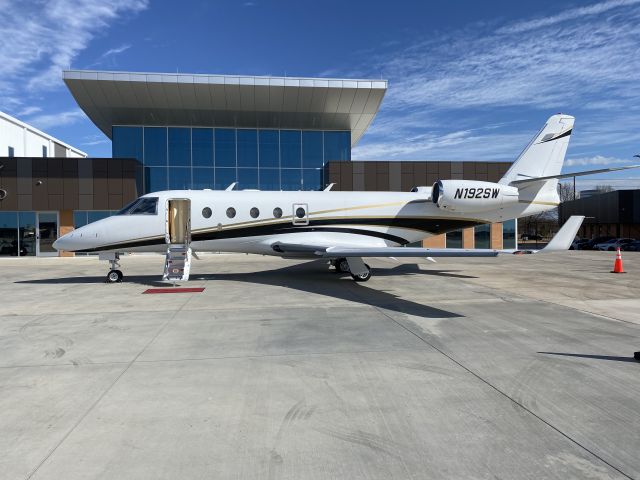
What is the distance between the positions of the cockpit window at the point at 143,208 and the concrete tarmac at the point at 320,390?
14.0 ft

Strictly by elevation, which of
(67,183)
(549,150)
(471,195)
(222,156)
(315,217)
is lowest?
(315,217)

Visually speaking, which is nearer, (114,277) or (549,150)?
(114,277)

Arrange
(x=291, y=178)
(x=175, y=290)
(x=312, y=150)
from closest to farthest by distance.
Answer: (x=175, y=290) < (x=291, y=178) < (x=312, y=150)

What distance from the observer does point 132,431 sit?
3.47 metres

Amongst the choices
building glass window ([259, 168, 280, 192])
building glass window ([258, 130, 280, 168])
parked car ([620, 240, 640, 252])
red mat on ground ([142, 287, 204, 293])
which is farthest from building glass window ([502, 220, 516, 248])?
red mat on ground ([142, 287, 204, 293])

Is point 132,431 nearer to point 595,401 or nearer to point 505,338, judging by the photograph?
point 595,401

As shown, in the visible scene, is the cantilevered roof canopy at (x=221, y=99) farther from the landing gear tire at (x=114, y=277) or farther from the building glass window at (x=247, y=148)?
the landing gear tire at (x=114, y=277)

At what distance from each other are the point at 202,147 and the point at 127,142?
5.13 m

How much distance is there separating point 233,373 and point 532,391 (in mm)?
3442

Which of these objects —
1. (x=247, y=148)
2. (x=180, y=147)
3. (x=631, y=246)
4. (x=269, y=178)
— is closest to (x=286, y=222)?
(x=269, y=178)

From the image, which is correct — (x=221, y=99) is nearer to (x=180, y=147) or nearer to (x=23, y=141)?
(x=180, y=147)

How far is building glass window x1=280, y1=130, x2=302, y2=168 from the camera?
28109 mm

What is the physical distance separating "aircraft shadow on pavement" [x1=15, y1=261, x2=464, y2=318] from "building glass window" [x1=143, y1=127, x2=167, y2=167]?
573 inches

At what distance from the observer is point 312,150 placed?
2858 centimetres
